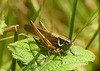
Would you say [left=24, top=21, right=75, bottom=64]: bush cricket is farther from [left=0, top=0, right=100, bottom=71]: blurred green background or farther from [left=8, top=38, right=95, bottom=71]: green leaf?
[left=0, top=0, right=100, bottom=71]: blurred green background

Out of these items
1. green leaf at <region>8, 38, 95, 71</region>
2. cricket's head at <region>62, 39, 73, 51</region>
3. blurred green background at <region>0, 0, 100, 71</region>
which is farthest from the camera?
blurred green background at <region>0, 0, 100, 71</region>

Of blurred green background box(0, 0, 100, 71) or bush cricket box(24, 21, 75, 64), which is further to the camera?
blurred green background box(0, 0, 100, 71)

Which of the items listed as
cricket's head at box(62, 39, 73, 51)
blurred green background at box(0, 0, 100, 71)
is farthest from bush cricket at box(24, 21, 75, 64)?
blurred green background at box(0, 0, 100, 71)

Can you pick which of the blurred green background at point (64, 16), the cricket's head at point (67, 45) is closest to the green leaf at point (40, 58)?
the cricket's head at point (67, 45)

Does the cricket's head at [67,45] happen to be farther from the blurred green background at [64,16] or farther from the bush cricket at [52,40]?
the blurred green background at [64,16]

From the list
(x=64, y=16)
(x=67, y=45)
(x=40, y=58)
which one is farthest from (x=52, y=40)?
(x=64, y=16)

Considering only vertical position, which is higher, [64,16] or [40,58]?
[64,16]

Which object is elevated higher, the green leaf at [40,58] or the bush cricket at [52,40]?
the bush cricket at [52,40]

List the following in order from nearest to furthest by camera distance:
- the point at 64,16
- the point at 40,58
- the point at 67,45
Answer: the point at 40,58 < the point at 67,45 < the point at 64,16

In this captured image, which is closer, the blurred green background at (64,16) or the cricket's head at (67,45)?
the cricket's head at (67,45)

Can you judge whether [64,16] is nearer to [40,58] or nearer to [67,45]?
[67,45]
